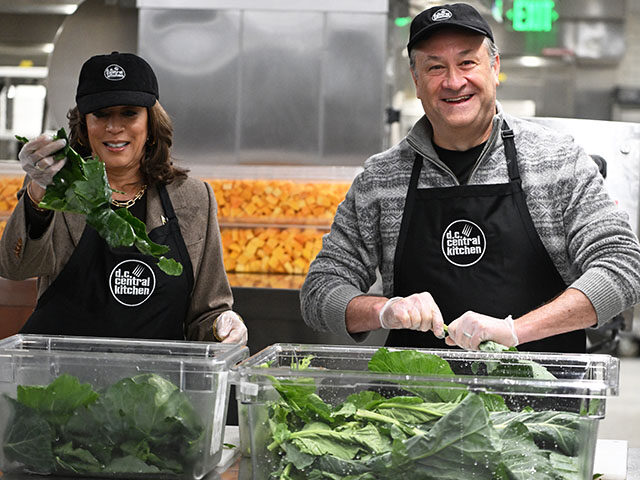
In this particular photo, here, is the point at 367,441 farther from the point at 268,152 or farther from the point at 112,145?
the point at 268,152

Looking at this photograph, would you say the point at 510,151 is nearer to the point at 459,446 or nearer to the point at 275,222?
the point at 459,446

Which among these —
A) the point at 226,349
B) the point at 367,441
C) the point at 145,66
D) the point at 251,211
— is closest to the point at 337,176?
the point at 251,211

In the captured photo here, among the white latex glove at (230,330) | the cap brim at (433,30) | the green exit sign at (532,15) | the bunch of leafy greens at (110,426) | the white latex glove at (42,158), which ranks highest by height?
the green exit sign at (532,15)

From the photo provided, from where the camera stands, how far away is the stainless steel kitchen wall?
4.12 metres

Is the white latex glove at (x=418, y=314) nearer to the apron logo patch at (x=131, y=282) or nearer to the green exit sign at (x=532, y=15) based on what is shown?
the apron logo patch at (x=131, y=282)

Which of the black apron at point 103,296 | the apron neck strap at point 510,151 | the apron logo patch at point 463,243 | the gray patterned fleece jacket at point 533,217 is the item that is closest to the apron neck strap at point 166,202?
the black apron at point 103,296

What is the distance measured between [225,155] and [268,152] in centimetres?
21

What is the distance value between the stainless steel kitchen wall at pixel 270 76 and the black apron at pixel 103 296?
1.96 m

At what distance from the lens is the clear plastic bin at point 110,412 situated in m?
1.41

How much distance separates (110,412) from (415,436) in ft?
1.63

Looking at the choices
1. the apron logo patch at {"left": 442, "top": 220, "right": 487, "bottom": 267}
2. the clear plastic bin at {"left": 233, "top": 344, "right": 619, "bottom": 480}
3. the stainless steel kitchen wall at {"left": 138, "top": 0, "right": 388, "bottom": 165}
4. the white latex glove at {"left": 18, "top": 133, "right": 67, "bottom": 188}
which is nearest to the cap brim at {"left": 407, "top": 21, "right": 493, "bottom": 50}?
the apron logo patch at {"left": 442, "top": 220, "right": 487, "bottom": 267}

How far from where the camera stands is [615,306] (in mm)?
2051

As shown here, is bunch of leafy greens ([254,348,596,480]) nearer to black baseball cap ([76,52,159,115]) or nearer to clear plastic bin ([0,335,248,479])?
clear plastic bin ([0,335,248,479])

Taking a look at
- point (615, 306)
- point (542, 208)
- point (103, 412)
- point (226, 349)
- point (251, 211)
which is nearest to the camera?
point (103, 412)
